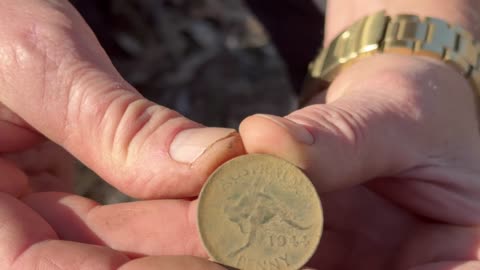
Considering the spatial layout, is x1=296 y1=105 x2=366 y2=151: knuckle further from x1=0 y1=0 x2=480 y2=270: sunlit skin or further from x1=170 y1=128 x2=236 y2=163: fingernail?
x1=170 y1=128 x2=236 y2=163: fingernail

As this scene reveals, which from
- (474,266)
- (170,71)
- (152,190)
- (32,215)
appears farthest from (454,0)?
(170,71)

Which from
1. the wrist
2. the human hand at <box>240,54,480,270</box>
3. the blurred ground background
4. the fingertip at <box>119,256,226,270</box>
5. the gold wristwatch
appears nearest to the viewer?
the fingertip at <box>119,256,226,270</box>

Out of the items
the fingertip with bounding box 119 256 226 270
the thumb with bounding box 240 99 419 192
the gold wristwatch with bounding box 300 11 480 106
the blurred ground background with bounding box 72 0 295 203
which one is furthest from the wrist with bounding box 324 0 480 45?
the blurred ground background with bounding box 72 0 295 203

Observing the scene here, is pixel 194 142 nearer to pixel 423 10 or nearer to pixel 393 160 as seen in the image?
pixel 393 160

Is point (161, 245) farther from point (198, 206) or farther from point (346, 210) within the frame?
point (346, 210)

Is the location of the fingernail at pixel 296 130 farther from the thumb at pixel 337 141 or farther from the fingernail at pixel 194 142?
the fingernail at pixel 194 142

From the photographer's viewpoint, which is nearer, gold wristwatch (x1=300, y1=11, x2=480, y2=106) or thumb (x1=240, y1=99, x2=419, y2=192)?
thumb (x1=240, y1=99, x2=419, y2=192)

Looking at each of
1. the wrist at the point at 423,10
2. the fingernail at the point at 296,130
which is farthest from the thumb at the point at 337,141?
the wrist at the point at 423,10

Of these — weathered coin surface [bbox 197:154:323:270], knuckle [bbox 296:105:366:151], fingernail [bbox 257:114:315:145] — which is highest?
fingernail [bbox 257:114:315:145]
